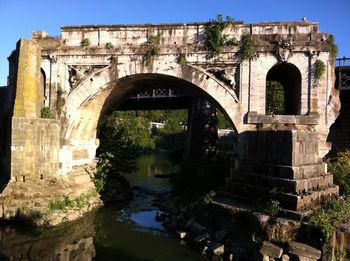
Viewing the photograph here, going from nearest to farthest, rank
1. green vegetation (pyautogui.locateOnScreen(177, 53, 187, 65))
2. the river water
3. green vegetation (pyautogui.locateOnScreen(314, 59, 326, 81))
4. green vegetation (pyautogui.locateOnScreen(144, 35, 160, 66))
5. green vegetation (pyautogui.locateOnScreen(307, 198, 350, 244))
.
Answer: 1. green vegetation (pyautogui.locateOnScreen(307, 198, 350, 244))
2. the river water
3. green vegetation (pyautogui.locateOnScreen(314, 59, 326, 81))
4. green vegetation (pyautogui.locateOnScreen(177, 53, 187, 65))
5. green vegetation (pyautogui.locateOnScreen(144, 35, 160, 66))

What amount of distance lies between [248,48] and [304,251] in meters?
6.78

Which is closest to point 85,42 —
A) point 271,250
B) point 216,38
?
point 216,38

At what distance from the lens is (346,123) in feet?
61.6

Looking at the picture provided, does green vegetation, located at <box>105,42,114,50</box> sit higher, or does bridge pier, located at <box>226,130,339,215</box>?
green vegetation, located at <box>105,42,114,50</box>

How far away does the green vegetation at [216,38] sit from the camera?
11.7m

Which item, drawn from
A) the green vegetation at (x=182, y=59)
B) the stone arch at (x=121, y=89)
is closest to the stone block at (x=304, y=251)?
the stone arch at (x=121, y=89)

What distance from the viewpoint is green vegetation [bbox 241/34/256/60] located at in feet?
37.6

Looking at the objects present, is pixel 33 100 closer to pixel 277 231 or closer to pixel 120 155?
pixel 120 155

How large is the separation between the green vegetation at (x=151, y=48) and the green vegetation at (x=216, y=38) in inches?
68.8

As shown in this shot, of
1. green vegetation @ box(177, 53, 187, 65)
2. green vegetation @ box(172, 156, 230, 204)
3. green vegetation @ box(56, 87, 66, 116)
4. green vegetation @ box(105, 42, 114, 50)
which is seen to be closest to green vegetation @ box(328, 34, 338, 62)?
green vegetation @ box(177, 53, 187, 65)

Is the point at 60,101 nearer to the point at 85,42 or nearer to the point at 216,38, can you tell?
the point at 85,42

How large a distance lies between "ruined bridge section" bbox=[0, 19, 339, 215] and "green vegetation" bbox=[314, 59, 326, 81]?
4.1 inches

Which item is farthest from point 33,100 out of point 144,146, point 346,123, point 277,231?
point 144,146

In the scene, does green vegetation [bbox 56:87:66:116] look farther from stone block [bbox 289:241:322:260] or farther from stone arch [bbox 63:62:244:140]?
stone block [bbox 289:241:322:260]
